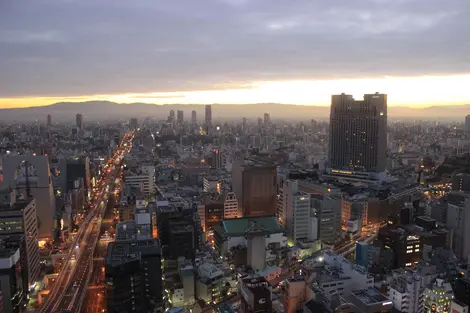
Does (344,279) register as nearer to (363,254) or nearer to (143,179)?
(363,254)

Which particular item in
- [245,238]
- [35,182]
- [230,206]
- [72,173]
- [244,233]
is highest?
[35,182]

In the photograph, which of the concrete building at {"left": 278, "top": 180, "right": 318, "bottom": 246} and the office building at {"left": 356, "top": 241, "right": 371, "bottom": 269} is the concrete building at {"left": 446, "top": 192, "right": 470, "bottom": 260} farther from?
the concrete building at {"left": 278, "top": 180, "right": 318, "bottom": 246}

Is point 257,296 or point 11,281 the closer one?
point 257,296

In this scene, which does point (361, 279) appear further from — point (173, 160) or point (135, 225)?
point (173, 160)

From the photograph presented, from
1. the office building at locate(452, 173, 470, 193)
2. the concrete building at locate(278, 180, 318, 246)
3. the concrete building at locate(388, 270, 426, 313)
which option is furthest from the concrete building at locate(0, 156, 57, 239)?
the office building at locate(452, 173, 470, 193)

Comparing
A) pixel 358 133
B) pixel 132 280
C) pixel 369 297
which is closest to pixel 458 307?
pixel 369 297

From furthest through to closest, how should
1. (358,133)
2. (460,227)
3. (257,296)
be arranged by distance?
(358,133), (460,227), (257,296)

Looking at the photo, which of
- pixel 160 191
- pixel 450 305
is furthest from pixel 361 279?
pixel 160 191
